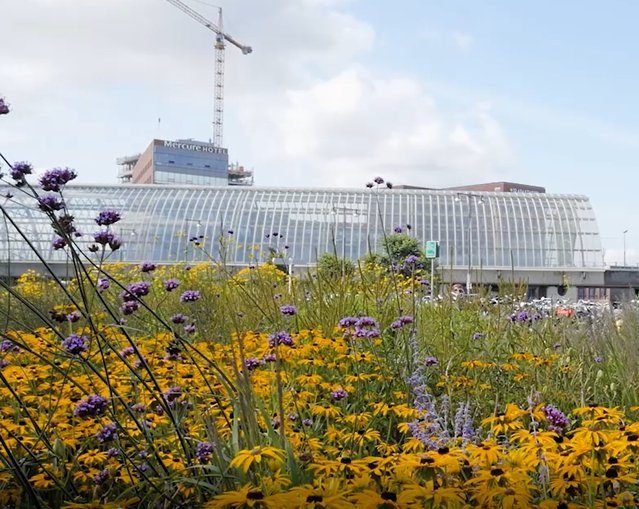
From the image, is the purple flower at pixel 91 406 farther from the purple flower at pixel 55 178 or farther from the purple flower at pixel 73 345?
the purple flower at pixel 55 178

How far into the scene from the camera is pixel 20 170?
240 cm

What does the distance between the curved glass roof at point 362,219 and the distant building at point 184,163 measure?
216 feet

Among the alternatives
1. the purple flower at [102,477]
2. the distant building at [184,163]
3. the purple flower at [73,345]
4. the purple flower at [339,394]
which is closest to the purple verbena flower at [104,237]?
the purple flower at [73,345]

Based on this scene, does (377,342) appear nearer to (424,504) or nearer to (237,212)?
(424,504)

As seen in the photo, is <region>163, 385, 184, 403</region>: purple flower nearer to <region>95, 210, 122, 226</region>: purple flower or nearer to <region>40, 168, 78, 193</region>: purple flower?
<region>95, 210, 122, 226</region>: purple flower

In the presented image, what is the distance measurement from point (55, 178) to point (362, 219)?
119ft

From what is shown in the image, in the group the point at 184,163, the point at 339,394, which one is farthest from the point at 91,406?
the point at 184,163

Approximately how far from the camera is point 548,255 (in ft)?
131

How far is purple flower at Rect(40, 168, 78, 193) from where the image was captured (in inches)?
90.0

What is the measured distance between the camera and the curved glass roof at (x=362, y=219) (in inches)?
1502

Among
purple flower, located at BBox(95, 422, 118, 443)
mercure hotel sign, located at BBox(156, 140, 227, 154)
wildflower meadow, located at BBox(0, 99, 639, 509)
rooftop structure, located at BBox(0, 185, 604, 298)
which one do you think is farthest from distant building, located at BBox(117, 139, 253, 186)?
purple flower, located at BBox(95, 422, 118, 443)

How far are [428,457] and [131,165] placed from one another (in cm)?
13612

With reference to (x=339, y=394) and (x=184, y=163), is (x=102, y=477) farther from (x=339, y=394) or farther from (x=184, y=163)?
(x=184, y=163)

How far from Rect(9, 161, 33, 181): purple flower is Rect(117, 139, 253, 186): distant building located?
104419 mm
